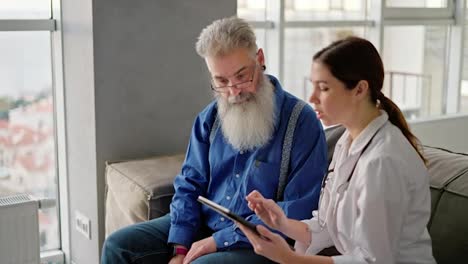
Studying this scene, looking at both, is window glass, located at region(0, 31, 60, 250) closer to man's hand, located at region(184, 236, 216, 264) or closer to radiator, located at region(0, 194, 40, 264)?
radiator, located at region(0, 194, 40, 264)

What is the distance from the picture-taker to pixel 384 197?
1416mm

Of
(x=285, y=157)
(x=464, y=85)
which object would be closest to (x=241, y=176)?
(x=285, y=157)

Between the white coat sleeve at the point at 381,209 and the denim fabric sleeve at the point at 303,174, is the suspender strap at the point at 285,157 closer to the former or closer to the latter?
the denim fabric sleeve at the point at 303,174

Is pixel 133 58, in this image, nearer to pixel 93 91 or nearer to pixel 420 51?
pixel 93 91

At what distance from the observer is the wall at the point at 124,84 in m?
2.65

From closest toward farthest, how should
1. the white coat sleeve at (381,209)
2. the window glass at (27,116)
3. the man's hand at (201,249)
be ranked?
the white coat sleeve at (381,209), the man's hand at (201,249), the window glass at (27,116)

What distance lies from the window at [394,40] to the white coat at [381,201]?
2.08 m

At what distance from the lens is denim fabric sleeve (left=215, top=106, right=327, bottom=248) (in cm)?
192

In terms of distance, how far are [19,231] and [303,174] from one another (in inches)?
52.0

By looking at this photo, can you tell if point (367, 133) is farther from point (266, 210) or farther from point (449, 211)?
point (449, 211)

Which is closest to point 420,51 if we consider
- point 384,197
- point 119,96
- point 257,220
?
point 119,96

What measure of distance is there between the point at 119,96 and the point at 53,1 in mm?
584

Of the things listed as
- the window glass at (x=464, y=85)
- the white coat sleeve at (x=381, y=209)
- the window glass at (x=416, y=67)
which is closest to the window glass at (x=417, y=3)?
the window glass at (x=416, y=67)

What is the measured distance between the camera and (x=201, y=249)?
1.94 meters
